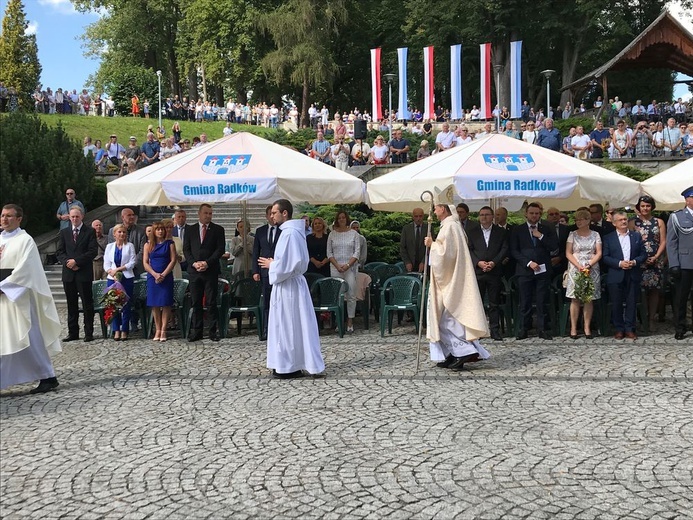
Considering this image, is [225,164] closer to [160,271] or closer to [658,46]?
[160,271]

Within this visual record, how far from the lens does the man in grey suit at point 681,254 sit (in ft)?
38.7

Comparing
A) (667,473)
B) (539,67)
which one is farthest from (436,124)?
(667,473)

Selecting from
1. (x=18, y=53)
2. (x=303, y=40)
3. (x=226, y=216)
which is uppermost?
(x=18, y=53)

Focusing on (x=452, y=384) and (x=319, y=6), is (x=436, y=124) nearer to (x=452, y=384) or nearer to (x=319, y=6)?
(x=319, y=6)

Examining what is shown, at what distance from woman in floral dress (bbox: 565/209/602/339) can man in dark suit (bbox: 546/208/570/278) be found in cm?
33

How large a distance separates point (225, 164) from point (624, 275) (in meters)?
5.97

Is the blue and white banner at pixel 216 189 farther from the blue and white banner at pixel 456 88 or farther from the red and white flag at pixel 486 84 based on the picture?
the red and white flag at pixel 486 84

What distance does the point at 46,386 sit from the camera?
9.00 meters

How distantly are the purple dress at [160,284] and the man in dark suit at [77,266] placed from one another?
0.98 m

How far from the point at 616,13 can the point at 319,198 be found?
43.3m

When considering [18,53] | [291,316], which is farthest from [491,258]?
[18,53]

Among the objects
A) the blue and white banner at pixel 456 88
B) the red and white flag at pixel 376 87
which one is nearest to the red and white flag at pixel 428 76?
the blue and white banner at pixel 456 88

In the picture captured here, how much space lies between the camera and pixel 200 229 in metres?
12.4

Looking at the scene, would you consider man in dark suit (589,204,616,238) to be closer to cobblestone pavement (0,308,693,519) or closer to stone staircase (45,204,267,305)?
cobblestone pavement (0,308,693,519)
